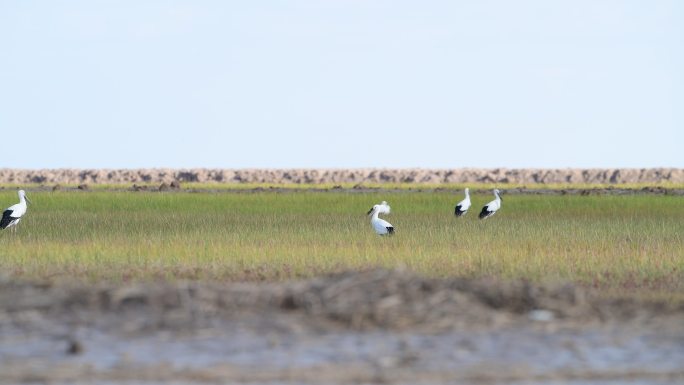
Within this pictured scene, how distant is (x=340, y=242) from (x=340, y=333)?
14066 millimetres

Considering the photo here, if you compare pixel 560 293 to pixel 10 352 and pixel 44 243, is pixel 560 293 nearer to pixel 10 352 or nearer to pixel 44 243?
pixel 10 352

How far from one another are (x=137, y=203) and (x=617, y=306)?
35689 millimetres

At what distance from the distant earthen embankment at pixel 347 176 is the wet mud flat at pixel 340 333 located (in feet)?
319

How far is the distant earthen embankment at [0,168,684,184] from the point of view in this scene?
11312 centimetres

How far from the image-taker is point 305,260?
69.1ft

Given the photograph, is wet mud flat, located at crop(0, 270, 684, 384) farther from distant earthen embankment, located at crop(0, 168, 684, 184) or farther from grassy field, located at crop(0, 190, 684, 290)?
distant earthen embankment, located at crop(0, 168, 684, 184)

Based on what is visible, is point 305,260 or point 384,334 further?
point 305,260

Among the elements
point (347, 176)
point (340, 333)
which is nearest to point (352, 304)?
point (340, 333)

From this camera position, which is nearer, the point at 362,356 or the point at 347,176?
the point at 362,356

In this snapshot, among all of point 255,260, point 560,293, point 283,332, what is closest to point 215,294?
point 283,332

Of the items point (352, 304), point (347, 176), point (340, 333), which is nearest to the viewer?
point (340, 333)

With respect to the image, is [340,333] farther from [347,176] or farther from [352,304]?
[347,176]

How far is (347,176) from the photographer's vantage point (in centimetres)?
11888

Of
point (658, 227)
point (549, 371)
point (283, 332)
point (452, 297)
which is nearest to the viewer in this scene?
point (549, 371)
